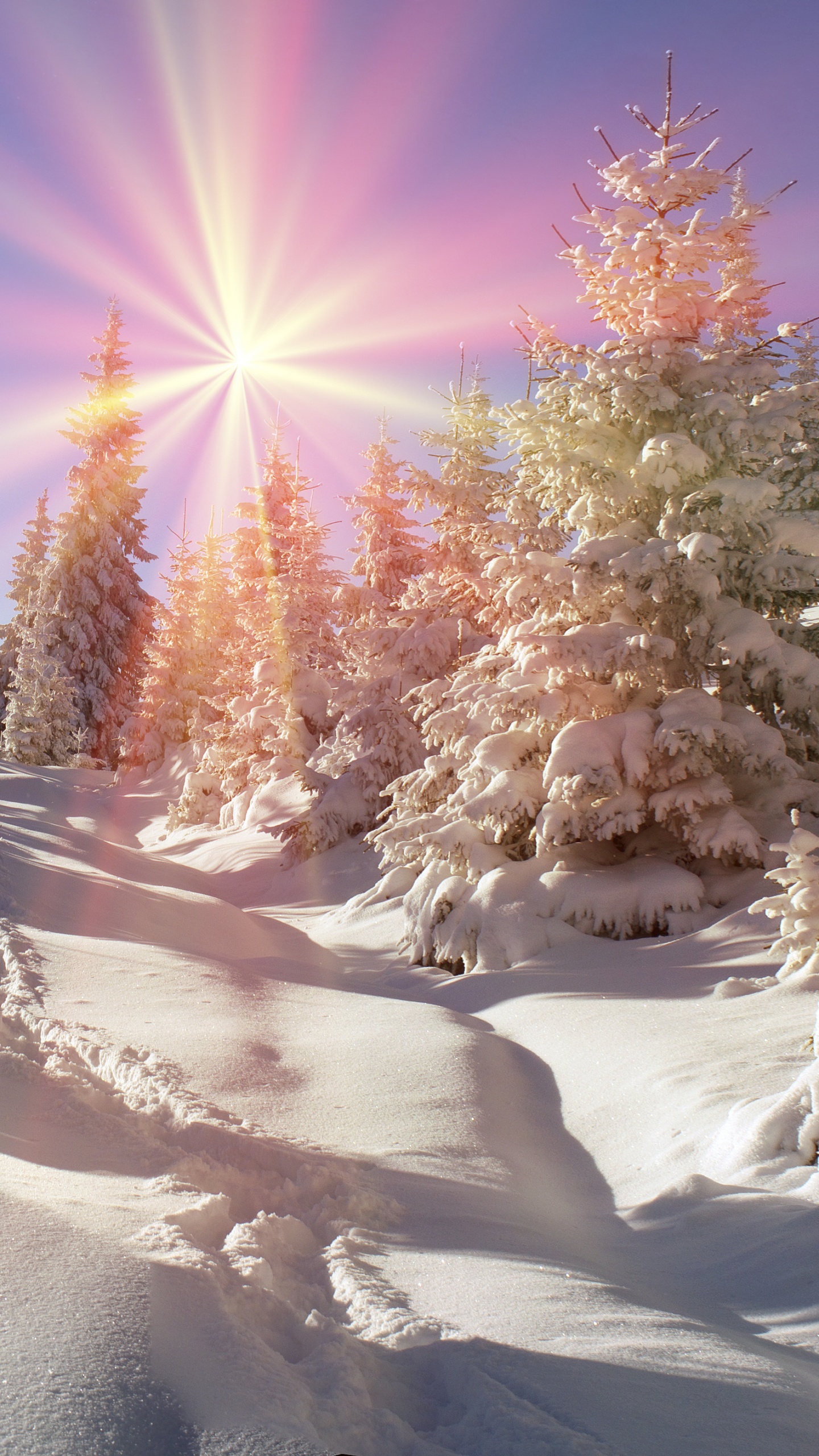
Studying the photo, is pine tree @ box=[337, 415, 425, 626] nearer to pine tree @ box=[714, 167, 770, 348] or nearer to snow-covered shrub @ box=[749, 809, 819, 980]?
pine tree @ box=[714, 167, 770, 348]

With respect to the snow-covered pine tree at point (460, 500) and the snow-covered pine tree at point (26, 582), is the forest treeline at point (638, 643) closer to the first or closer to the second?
the snow-covered pine tree at point (460, 500)

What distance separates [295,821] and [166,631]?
18.1 meters

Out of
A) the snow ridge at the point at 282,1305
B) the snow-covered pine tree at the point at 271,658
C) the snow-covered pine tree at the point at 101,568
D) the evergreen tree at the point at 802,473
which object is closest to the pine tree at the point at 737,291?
the evergreen tree at the point at 802,473

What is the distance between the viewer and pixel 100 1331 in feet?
5.11

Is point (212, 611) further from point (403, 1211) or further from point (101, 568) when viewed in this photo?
point (403, 1211)

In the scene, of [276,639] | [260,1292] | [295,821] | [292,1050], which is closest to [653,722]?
[292,1050]

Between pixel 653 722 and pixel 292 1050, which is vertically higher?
pixel 653 722

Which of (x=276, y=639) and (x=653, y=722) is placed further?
(x=276, y=639)

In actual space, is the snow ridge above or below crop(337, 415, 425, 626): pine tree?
below

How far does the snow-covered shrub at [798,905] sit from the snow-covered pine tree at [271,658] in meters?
14.5

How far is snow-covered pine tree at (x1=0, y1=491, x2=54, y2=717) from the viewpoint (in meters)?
38.3

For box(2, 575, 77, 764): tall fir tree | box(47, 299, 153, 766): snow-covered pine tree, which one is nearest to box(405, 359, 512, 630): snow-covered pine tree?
box(2, 575, 77, 764): tall fir tree

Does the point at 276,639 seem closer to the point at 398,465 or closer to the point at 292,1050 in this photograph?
the point at 398,465

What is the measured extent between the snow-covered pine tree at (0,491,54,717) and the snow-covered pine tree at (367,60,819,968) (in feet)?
111
